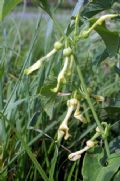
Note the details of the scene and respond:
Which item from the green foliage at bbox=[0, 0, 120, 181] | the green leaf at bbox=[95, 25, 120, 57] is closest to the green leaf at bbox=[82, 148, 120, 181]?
the green foliage at bbox=[0, 0, 120, 181]

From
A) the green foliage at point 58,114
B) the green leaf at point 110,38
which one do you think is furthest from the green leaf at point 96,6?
the green leaf at point 110,38

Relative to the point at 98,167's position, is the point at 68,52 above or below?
above

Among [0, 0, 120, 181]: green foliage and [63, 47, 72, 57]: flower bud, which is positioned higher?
[63, 47, 72, 57]: flower bud

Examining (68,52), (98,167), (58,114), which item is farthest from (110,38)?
(58,114)

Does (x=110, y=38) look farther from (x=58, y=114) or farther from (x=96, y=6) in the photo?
(x=58, y=114)

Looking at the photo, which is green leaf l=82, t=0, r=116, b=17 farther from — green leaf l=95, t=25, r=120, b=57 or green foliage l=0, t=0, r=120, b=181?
green leaf l=95, t=25, r=120, b=57

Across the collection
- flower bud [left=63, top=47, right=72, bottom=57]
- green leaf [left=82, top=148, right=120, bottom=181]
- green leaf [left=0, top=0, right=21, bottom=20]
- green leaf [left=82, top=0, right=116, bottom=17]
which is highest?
green leaf [left=0, top=0, right=21, bottom=20]

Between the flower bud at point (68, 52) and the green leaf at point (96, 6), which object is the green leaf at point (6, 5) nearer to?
the flower bud at point (68, 52)

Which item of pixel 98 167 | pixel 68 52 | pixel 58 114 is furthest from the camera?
pixel 58 114

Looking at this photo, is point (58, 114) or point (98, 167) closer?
point (98, 167)
